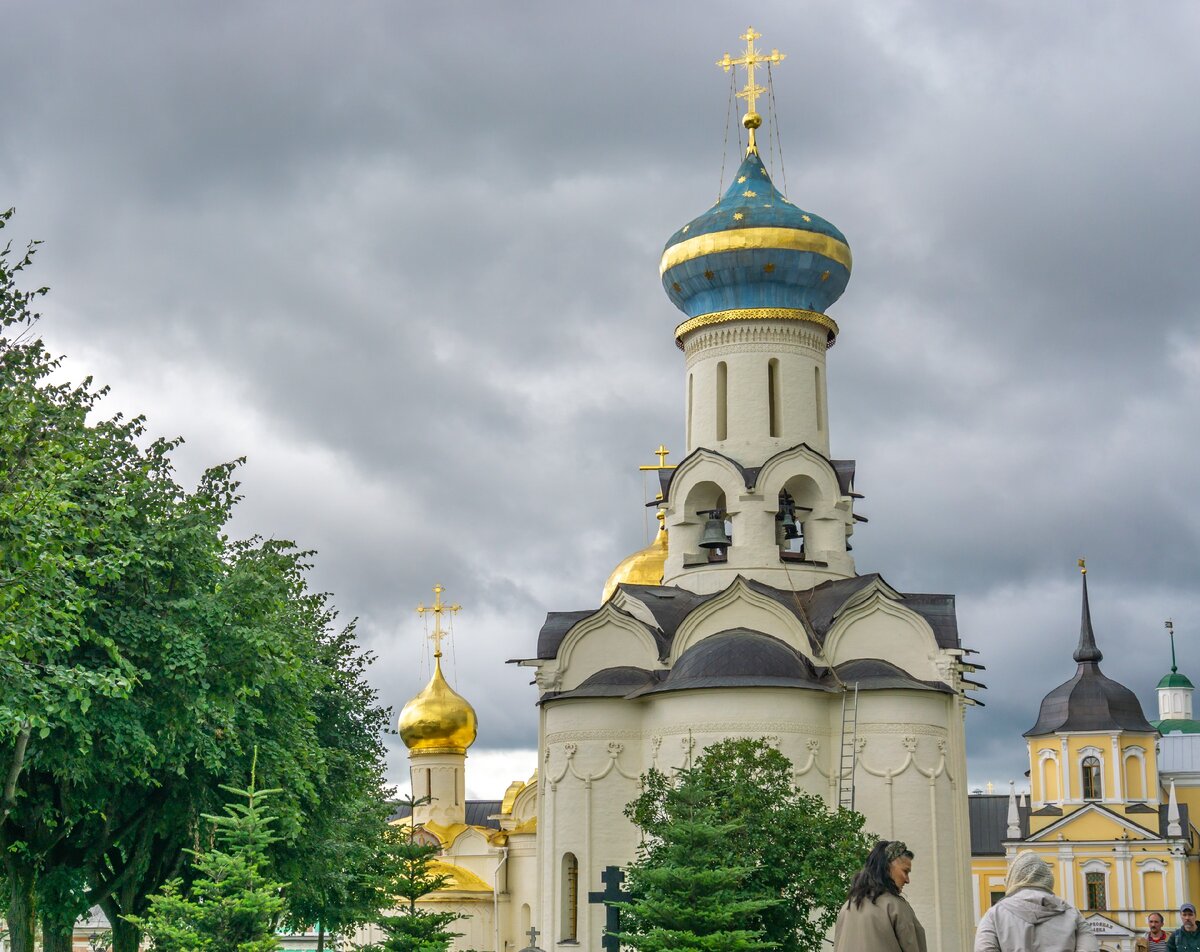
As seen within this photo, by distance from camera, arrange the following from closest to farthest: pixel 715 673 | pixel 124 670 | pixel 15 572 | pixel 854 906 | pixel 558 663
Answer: pixel 854 906 → pixel 15 572 → pixel 124 670 → pixel 715 673 → pixel 558 663

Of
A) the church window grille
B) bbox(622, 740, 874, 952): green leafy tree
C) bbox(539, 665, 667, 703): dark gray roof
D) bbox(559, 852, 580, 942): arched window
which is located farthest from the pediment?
bbox(622, 740, 874, 952): green leafy tree

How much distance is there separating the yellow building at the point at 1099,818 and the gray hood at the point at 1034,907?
47065mm

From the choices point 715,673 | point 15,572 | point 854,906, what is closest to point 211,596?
point 15,572

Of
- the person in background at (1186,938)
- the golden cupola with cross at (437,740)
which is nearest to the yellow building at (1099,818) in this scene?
the golden cupola with cross at (437,740)

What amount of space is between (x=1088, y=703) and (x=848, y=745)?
106 ft

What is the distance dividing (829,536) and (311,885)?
12.6 meters

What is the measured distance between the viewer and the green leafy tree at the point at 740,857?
66.9 ft

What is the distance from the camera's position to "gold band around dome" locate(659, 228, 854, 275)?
32.1 m

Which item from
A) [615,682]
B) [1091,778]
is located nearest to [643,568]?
[615,682]

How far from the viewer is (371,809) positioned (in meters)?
28.9

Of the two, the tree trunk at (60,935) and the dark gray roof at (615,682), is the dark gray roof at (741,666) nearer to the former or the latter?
the dark gray roof at (615,682)

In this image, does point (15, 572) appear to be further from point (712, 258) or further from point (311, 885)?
point (712, 258)

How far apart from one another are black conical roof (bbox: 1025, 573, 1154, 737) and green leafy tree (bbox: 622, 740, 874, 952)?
34.2m

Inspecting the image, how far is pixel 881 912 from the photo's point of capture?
329 inches
